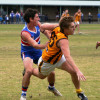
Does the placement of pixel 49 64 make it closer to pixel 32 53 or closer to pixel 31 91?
pixel 32 53

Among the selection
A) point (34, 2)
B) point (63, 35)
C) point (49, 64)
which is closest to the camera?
point (63, 35)

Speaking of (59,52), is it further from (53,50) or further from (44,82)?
(44,82)

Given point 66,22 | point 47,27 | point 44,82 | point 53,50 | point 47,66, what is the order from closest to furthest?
point 66,22
point 53,50
point 47,66
point 47,27
point 44,82

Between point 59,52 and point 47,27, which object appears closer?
point 59,52

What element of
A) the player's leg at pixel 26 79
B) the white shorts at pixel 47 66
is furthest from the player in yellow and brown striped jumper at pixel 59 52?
the player's leg at pixel 26 79

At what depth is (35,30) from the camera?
790cm

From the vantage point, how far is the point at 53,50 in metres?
6.85

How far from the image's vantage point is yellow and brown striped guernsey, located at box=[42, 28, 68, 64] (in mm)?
6646

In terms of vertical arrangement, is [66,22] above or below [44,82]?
above

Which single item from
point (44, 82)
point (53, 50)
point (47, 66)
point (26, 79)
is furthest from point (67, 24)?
point (44, 82)

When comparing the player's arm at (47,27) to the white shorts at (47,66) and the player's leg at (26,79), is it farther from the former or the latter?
the player's leg at (26,79)

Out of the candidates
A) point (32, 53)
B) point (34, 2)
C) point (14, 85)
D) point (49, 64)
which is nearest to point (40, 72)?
point (49, 64)

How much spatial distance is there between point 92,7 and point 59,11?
277 inches

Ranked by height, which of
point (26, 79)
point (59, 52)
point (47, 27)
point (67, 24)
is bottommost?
point (26, 79)
